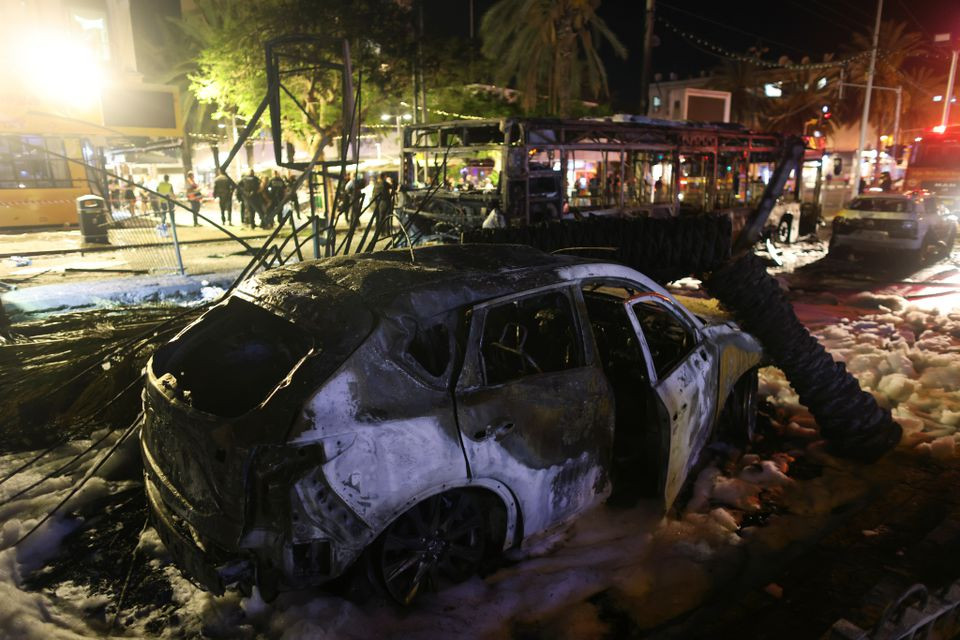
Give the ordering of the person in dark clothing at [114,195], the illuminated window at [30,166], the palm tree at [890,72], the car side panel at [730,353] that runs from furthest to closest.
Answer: the palm tree at [890,72], the person in dark clothing at [114,195], the illuminated window at [30,166], the car side panel at [730,353]

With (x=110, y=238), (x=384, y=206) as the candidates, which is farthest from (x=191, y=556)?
(x=110, y=238)

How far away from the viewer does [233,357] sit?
346 centimetres

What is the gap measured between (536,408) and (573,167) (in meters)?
13.4

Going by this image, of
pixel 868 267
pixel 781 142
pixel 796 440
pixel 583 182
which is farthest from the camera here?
pixel 583 182

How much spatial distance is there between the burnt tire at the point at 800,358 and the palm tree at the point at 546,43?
20.6 meters

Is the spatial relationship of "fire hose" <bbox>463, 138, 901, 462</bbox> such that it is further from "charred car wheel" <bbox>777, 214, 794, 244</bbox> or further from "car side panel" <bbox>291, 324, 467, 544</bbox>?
"charred car wheel" <bbox>777, 214, 794, 244</bbox>

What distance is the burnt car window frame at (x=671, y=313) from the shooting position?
378 centimetres

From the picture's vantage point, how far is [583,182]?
2583cm

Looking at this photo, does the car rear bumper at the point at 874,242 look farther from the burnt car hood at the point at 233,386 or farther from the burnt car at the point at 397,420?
the burnt car hood at the point at 233,386

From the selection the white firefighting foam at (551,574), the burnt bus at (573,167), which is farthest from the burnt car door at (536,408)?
the burnt bus at (573,167)

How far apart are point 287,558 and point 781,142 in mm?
21099

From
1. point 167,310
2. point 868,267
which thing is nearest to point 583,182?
point 868,267

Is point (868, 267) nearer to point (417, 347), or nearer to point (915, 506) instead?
point (915, 506)

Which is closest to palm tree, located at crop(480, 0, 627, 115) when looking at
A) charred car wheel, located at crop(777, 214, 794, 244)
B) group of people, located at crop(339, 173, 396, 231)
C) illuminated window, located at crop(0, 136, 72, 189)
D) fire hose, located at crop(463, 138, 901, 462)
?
charred car wheel, located at crop(777, 214, 794, 244)
